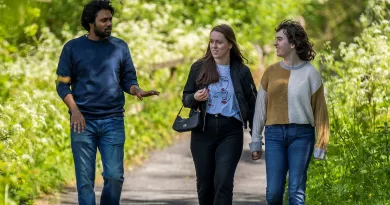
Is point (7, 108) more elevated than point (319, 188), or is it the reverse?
point (7, 108)

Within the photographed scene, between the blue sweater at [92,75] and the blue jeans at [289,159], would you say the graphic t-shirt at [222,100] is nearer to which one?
the blue jeans at [289,159]

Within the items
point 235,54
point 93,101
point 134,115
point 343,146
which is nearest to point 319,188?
point 343,146

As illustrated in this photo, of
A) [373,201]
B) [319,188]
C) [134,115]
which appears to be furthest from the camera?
[134,115]

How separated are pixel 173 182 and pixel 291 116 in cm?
544

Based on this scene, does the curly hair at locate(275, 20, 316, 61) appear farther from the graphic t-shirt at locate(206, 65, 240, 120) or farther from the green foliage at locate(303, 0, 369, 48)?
the green foliage at locate(303, 0, 369, 48)

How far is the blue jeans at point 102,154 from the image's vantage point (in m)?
8.21

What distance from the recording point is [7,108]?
400 inches

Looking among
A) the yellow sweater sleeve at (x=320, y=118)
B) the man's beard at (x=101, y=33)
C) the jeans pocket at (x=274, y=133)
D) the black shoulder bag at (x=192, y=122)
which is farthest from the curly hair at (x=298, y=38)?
the man's beard at (x=101, y=33)

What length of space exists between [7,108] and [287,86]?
3.25 meters

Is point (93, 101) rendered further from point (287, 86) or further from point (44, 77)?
point (44, 77)

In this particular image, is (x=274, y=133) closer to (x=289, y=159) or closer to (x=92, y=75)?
(x=289, y=159)

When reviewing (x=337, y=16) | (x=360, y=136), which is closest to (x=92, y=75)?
(x=360, y=136)

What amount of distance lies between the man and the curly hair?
3.64 feet

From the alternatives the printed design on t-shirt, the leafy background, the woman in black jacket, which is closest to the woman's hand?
the woman in black jacket
